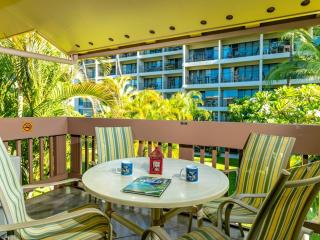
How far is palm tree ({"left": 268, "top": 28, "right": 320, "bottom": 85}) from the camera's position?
13016 mm

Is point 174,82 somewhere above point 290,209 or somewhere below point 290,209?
above

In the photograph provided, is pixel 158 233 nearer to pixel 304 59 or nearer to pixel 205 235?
pixel 205 235

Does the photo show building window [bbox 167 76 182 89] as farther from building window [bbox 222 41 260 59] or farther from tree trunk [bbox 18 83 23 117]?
tree trunk [bbox 18 83 23 117]

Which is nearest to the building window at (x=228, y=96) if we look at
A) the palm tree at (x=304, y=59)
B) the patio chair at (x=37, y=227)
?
the palm tree at (x=304, y=59)

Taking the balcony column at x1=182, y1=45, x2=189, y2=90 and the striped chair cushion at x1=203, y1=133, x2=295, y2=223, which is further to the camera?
the balcony column at x1=182, y1=45, x2=189, y2=90

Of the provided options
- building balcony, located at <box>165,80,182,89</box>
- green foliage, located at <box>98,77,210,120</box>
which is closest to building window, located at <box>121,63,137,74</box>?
building balcony, located at <box>165,80,182,89</box>

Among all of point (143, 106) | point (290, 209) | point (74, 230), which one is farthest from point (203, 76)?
point (290, 209)

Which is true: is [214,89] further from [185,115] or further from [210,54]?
[185,115]

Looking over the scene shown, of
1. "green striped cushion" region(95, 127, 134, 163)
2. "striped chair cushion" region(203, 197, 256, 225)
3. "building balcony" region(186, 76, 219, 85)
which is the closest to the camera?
"striped chair cushion" region(203, 197, 256, 225)

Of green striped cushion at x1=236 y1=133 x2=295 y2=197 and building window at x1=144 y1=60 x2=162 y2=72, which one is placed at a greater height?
building window at x1=144 y1=60 x2=162 y2=72

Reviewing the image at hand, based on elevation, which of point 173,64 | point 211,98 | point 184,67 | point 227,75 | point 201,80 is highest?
point 173,64

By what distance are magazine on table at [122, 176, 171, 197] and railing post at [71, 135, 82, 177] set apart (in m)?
2.55

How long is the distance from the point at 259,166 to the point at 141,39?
6.72ft

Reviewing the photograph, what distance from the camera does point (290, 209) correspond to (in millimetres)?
1196
